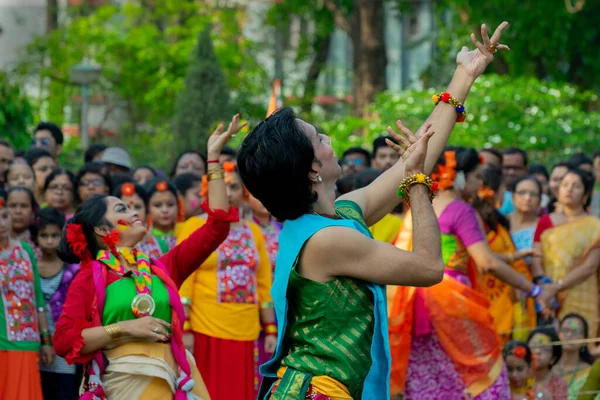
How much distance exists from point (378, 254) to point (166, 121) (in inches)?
935

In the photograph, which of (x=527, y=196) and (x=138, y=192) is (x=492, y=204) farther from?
(x=138, y=192)

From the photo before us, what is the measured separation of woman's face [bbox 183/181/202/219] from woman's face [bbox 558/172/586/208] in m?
2.88

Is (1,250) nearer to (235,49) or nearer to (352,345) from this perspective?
(352,345)

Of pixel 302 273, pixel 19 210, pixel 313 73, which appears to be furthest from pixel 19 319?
pixel 313 73

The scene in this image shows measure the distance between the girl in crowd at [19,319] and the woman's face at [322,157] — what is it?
3.50 meters

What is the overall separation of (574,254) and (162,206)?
10.6 ft

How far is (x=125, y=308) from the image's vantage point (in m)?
5.81

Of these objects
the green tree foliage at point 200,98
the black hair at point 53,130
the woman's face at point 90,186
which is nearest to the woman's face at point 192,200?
the woman's face at point 90,186

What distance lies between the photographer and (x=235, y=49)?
82.8 feet

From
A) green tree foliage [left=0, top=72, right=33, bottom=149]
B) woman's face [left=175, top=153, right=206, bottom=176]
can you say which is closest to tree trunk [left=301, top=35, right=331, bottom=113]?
green tree foliage [left=0, top=72, right=33, bottom=149]

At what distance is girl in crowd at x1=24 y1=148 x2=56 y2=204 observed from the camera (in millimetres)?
9531

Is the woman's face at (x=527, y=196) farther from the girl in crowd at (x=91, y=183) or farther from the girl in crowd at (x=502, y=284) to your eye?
the girl in crowd at (x=91, y=183)

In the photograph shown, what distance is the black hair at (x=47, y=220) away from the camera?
7.84m

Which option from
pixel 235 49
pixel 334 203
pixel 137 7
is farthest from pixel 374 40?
pixel 334 203
